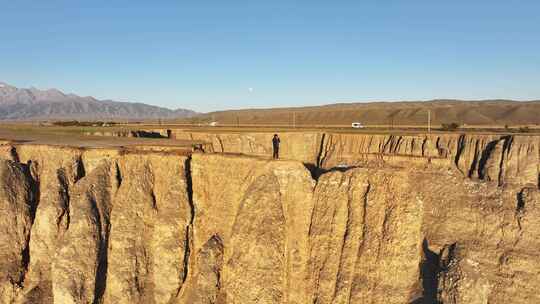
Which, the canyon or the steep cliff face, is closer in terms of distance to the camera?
the canyon

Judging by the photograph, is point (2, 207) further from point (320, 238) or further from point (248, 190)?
point (320, 238)

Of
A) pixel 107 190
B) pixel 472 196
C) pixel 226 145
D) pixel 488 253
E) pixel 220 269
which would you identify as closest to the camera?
pixel 488 253

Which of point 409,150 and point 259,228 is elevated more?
point 409,150

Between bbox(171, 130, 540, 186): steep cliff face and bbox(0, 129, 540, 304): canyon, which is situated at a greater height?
bbox(171, 130, 540, 186): steep cliff face

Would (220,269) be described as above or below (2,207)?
below

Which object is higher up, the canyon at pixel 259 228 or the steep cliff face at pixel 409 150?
the steep cliff face at pixel 409 150

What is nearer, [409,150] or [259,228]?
[259,228]

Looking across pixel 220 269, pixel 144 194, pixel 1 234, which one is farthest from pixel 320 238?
pixel 1 234

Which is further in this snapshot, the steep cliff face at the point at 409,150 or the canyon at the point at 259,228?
the steep cliff face at the point at 409,150
